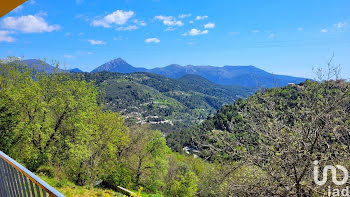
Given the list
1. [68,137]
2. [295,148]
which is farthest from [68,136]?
[295,148]

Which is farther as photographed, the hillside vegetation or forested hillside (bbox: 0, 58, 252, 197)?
forested hillside (bbox: 0, 58, 252, 197)

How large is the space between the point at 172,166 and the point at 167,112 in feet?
401

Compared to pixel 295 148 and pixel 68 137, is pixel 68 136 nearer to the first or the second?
pixel 68 137

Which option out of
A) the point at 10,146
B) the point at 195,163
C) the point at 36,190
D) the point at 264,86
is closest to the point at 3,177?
the point at 36,190

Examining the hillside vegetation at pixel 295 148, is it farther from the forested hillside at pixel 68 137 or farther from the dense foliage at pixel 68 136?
the dense foliage at pixel 68 136

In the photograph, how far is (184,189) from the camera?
81.2 feet

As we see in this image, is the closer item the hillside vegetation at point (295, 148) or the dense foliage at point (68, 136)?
the hillside vegetation at point (295, 148)

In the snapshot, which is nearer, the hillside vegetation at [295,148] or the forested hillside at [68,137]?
the hillside vegetation at [295,148]

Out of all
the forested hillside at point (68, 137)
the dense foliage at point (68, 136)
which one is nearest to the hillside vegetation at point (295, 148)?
the forested hillside at point (68, 137)

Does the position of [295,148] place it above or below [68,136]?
above

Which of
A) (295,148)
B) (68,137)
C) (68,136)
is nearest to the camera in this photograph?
(295,148)

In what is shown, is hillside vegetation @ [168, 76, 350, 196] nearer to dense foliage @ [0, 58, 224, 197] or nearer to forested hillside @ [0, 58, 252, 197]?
A: forested hillside @ [0, 58, 252, 197]

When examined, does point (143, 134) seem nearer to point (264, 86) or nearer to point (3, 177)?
point (264, 86)

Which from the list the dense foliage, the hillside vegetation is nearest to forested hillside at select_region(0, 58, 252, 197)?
the dense foliage
